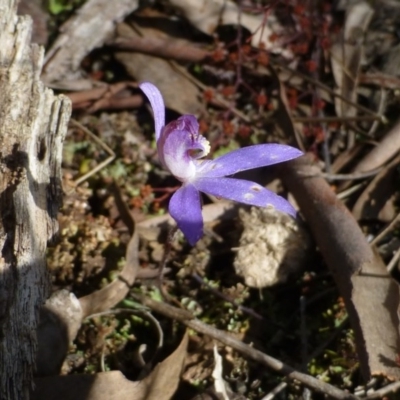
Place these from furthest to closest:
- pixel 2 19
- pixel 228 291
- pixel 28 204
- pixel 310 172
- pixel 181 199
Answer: pixel 310 172
pixel 228 291
pixel 2 19
pixel 28 204
pixel 181 199

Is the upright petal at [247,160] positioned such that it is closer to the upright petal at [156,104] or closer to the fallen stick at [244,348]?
the upright petal at [156,104]

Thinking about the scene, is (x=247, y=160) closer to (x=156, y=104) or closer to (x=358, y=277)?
(x=156, y=104)

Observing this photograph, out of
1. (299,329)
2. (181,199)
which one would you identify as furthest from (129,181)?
(181,199)

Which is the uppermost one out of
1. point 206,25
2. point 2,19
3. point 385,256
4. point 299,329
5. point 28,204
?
point 2,19

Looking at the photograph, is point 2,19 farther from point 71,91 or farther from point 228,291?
point 228,291

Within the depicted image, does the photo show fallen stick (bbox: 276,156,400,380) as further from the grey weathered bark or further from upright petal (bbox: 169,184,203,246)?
the grey weathered bark

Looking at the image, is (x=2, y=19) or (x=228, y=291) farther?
(x=228, y=291)

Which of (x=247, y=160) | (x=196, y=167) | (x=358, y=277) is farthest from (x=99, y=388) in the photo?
(x=358, y=277)
